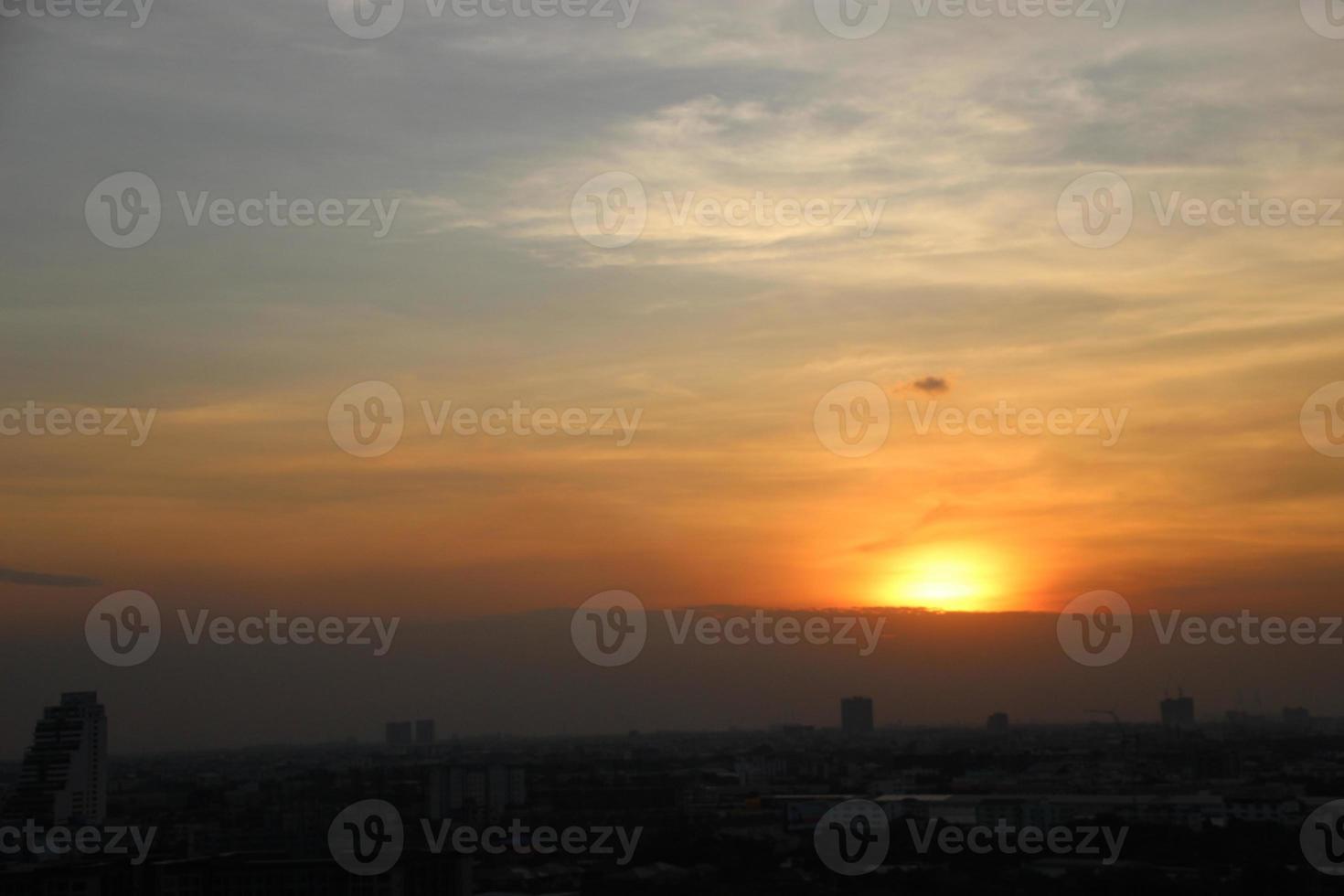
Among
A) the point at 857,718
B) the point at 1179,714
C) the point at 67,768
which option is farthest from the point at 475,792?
the point at 1179,714

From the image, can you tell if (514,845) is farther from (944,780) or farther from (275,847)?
(944,780)

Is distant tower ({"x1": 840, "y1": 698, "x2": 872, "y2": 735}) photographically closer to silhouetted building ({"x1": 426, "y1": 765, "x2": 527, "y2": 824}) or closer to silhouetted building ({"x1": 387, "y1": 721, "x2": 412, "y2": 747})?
silhouetted building ({"x1": 387, "y1": 721, "x2": 412, "y2": 747})

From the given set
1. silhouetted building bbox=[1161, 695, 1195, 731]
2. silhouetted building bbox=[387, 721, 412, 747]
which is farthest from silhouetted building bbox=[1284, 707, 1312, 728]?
silhouetted building bbox=[387, 721, 412, 747]

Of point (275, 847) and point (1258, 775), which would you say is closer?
point (275, 847)

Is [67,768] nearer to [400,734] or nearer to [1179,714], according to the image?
[400,734]

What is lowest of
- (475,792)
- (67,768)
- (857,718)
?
(475,792)

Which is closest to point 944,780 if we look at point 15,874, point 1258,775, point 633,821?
point 1258,775

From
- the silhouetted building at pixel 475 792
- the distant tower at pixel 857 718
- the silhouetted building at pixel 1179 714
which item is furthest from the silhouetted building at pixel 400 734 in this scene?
the silhouetted building at pixel 1179 714
